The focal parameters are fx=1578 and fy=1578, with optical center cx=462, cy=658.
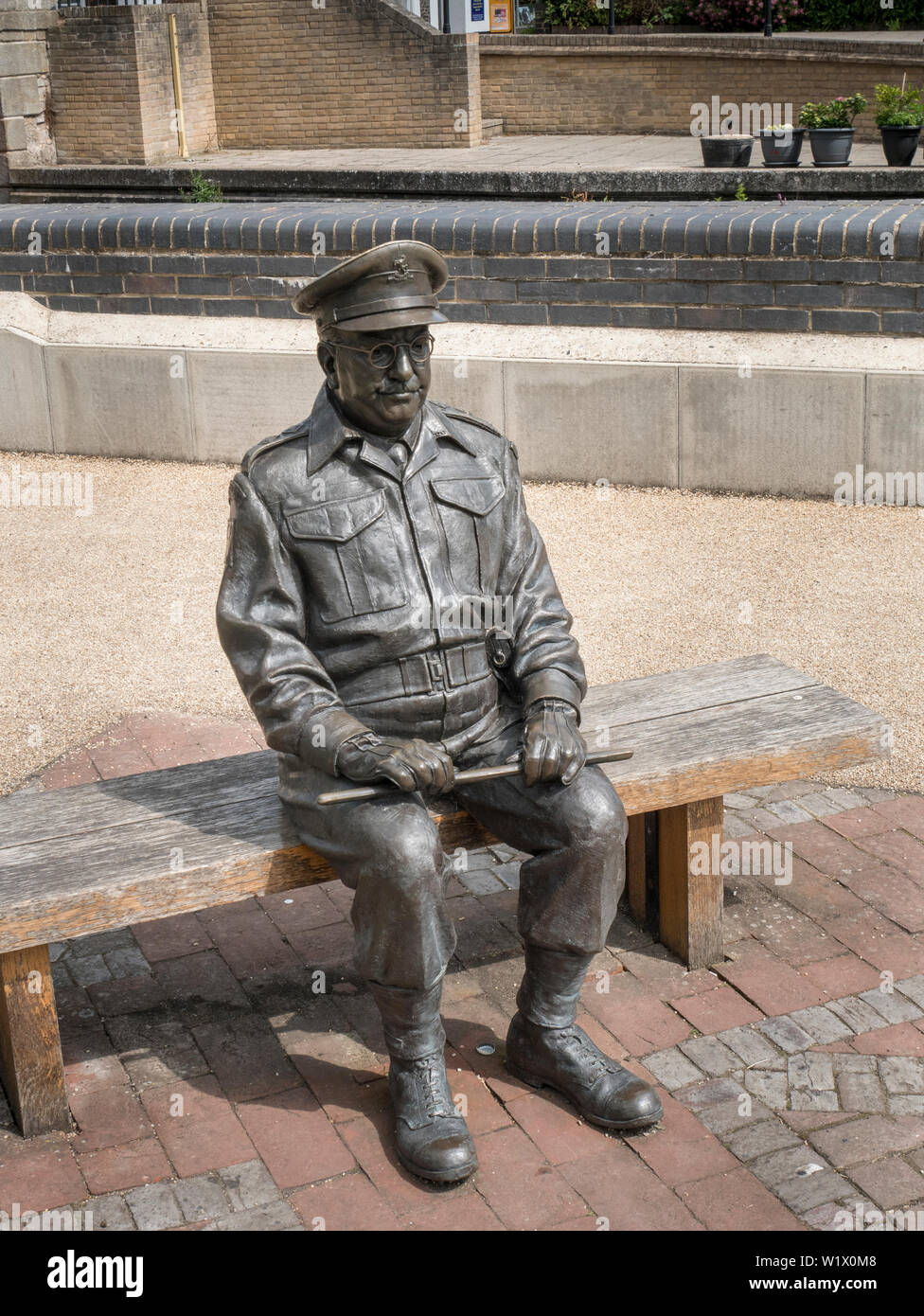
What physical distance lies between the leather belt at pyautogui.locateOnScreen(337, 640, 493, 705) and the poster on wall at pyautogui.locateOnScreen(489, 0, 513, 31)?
2210 centimetres

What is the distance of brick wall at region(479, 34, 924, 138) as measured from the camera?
64.1 ft

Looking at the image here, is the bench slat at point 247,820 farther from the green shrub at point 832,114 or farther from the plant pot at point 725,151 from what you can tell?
the green shrub at point 832,114

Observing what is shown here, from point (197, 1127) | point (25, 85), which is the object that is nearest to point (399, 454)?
point (197, 1127)

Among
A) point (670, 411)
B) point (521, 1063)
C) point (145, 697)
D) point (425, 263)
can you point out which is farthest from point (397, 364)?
point (670, 411)

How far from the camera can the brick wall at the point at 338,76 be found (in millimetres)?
17844

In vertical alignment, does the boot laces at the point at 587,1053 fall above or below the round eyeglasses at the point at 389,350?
below

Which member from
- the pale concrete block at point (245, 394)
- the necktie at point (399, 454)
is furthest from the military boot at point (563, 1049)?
the pale concrete block at point (245, 394)

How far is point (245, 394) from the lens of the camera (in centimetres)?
877

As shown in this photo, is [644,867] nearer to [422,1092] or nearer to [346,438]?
[422,1092]

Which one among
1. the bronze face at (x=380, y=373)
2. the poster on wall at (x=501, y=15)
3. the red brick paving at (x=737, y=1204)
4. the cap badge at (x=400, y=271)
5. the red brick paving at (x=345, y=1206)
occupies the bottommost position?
the red brick paving at (x=737, y=1204)

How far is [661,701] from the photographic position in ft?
14.9

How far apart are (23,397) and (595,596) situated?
412 centimetres

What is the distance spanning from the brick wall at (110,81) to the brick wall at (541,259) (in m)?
8.12

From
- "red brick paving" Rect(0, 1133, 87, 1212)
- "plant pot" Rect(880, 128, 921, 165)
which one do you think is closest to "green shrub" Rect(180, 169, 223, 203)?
"plant pot" Rect(880, 128, 921, 165)
